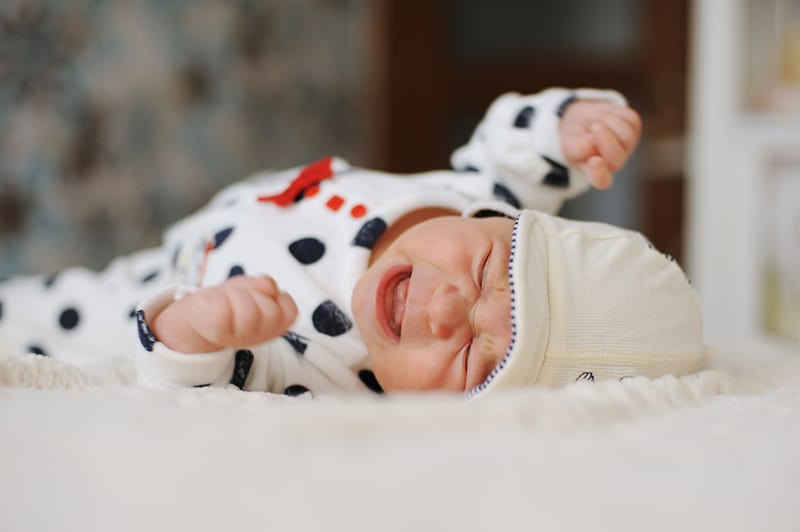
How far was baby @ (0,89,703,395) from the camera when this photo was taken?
798 millimetres

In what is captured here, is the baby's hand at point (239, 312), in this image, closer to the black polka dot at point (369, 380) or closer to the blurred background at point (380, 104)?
the black polka dot at point (369, 380)

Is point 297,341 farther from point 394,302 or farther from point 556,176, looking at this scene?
point 556,176

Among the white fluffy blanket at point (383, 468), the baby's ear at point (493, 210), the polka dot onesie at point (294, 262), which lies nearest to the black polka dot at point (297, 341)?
the polka dot onesie at point (294, 262)

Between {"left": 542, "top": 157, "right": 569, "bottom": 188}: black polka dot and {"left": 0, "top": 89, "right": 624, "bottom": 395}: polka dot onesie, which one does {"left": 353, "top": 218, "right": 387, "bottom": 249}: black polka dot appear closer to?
{"left": 0, "top": 89, "right": 624, "bottom": 395}: polka dot onesie

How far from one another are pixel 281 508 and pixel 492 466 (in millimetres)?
116

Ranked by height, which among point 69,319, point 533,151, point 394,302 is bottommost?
point 69,319

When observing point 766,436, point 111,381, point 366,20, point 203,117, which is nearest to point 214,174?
point 203,117

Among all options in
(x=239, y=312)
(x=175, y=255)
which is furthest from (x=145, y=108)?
(x=239, y=312)

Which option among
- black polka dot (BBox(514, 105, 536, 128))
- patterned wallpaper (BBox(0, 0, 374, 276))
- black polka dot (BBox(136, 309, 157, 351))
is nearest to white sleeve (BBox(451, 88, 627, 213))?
black polka dot (BBox(514, 105, 536, 128))

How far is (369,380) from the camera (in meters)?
0.99

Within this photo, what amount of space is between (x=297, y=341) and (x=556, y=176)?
43 centimetres

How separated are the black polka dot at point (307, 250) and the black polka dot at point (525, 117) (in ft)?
1.08

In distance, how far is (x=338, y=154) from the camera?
3.05 metres

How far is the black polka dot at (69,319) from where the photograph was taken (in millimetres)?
1248
